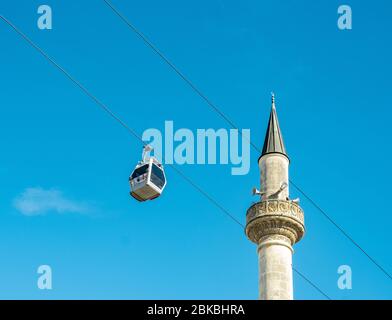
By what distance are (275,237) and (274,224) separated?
0.55 meters

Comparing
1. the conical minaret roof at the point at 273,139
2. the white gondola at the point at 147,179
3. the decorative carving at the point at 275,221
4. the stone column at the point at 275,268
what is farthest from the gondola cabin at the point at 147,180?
the conical minaret roof at the point at 273,139

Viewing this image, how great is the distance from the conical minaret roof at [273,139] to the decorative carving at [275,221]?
2.44 m

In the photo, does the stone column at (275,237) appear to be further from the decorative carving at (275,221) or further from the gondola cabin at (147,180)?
the gondola cabin at (147,180)

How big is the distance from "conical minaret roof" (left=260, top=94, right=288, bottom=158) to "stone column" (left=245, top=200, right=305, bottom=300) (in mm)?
2429

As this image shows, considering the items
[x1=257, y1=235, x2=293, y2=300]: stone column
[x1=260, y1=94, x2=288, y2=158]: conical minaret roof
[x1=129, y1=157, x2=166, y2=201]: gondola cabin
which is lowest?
[x1=257, y1=235, x2=293, y2=300]: stone column

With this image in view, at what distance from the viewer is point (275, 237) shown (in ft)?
127

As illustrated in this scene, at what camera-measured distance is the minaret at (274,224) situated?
37438mm

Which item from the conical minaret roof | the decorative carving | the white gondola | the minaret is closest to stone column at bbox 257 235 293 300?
the minaret

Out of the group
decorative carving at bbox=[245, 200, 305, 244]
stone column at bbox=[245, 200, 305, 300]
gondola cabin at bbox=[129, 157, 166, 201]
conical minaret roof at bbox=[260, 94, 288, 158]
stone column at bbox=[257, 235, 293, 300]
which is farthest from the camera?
conical minaret roof at bbox=[260, 94, 288, 158]

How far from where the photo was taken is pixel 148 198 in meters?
31.7

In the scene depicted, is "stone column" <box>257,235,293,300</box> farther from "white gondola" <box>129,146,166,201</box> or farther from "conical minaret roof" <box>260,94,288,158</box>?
"white gondola" <box>129,146,166,201</box>

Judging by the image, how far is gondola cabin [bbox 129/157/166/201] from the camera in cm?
3109
